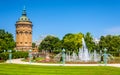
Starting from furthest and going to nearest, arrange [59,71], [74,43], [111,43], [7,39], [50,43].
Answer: [50,43] < [74,43] < [111,43] < [7,39] < [59,71]

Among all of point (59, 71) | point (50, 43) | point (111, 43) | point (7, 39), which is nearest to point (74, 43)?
point (111, 43)

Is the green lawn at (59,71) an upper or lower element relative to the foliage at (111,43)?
lower

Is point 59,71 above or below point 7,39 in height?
below

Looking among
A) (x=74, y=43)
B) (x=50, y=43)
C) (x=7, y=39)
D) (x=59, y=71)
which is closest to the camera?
(x=59, y=71)

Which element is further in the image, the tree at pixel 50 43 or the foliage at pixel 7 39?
the tree at pixel 50 43

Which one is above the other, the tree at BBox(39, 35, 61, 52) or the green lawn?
the tree at BBox(39, 35, 61, 52)

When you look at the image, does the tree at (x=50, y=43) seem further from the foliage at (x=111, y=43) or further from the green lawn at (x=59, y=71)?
the green lawn at (x=59, y=71)

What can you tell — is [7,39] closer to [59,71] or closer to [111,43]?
[111,43]

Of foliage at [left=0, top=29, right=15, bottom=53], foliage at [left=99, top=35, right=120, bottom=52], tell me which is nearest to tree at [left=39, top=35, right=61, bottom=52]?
foliage at [left=99, top=35, right=120, bottom=52]

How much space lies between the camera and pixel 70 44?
298 feet

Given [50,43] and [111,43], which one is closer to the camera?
[111,43]

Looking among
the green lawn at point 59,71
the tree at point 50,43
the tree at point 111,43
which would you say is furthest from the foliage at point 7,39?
the green lawn at point 59,71

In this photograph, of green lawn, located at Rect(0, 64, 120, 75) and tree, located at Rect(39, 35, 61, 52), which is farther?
tree, located at Rect(39, 35, 61, 52)

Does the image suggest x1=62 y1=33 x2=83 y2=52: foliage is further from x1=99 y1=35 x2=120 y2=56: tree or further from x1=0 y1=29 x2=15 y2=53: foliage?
x1=0 y1=29 x2=15 y2=53: foliage
